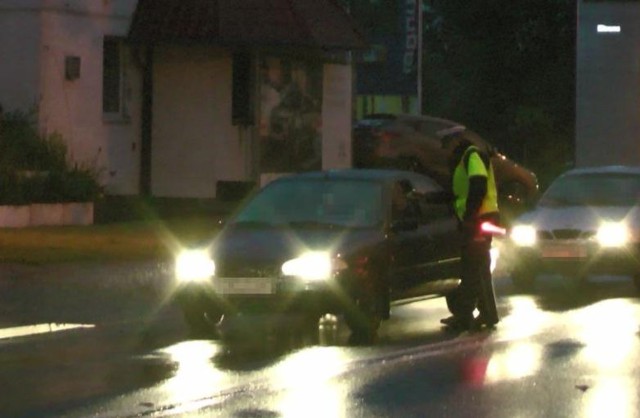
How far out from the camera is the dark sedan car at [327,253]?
15.0 m

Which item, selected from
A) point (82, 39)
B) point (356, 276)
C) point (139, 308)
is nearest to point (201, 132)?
point (82, 39)

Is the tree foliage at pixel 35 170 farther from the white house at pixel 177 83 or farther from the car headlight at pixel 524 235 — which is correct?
the car headlight at pixel 524 235

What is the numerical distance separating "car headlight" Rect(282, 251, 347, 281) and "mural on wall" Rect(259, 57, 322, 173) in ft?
52.4

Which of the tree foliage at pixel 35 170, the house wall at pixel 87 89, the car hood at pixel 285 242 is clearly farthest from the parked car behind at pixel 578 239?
the house wall at pixel 87 89

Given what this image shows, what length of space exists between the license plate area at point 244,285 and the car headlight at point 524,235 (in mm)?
6143

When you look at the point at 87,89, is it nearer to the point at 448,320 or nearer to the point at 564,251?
the point at 564,251

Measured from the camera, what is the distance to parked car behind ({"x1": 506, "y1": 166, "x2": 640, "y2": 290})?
2005 centimetres

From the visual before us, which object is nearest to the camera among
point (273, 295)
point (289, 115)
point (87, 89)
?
point (273, 295)

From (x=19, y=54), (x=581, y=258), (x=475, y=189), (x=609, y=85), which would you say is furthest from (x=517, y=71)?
(x=475, y=189)

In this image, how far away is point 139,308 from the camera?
1747cm

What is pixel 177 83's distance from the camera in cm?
3083

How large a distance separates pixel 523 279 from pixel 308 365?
7604 mm

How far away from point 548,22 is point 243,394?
4028 cm

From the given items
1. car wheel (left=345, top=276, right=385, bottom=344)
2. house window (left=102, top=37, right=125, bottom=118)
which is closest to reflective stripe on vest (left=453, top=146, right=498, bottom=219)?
car wheel (left=345, top=276, right=385, bottom=344)
